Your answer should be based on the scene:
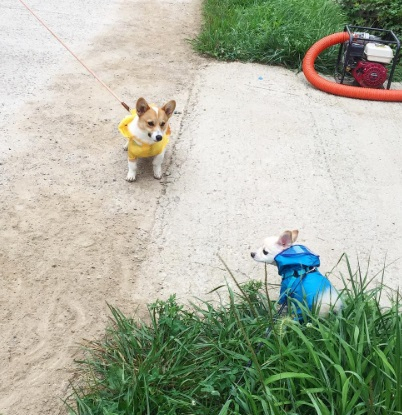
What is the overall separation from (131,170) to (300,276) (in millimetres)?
1889

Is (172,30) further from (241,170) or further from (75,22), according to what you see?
(241,170)

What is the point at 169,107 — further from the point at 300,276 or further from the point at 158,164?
the point at 300,276

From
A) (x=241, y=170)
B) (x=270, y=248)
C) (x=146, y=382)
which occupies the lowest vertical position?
(x=241, y=170)

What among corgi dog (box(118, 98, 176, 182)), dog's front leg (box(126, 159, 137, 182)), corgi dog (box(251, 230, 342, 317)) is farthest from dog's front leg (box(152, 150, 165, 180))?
corgi dog (box(251, 230, 342, 317))

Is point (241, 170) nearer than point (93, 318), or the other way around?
point (93, 318)

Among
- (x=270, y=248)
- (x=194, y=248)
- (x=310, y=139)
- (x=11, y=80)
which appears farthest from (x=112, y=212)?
(x=11, y=80)

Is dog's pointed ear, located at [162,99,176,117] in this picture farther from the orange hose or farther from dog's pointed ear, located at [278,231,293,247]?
the orange hose

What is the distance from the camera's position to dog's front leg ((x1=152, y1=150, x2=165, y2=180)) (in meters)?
4.16

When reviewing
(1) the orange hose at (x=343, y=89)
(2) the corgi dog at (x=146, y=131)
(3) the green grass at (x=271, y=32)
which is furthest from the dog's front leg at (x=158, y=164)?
(3) the green grass at (x=271, y=32)

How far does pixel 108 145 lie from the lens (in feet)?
15.1

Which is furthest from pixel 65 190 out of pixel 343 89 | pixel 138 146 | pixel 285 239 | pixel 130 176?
pixel 343 89

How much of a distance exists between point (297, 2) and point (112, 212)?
188 inches

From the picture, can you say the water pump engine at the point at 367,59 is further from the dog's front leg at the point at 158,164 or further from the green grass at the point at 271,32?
the dog's front leg at the point at 158,164

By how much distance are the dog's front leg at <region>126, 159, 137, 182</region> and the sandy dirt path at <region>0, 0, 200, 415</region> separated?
62mm
